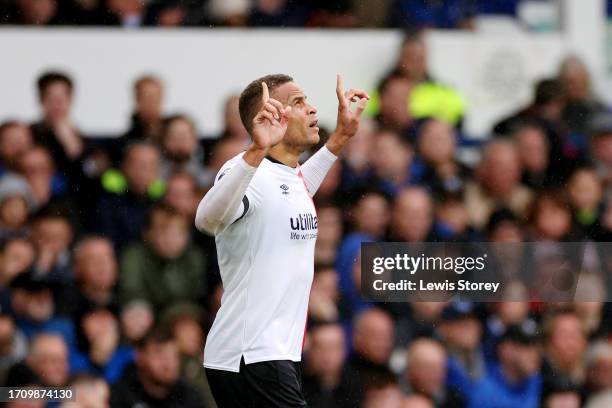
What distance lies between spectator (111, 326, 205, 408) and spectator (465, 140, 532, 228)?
210 centimetres

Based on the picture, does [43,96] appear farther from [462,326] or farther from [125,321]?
[462,326]

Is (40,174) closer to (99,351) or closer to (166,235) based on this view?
(166,235)

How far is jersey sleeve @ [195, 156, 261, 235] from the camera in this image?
4.13 metres

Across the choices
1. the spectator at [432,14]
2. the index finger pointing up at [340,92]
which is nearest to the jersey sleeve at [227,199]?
the index finger pointing up at [340,92]

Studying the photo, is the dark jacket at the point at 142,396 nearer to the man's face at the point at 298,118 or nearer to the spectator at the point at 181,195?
the spectator at the point at 181,195

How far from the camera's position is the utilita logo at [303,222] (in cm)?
451

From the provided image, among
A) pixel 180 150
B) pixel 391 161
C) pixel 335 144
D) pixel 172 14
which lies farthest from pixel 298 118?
pixel 172 14

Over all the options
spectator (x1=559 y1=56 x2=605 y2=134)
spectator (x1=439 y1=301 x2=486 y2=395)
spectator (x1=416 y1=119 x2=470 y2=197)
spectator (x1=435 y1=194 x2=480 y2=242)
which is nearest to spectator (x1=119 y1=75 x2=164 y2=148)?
spectator (x1=416 y1=119 x2=470 y2=197)

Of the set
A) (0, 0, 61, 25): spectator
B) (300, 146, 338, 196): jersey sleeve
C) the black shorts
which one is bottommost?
the black shorts

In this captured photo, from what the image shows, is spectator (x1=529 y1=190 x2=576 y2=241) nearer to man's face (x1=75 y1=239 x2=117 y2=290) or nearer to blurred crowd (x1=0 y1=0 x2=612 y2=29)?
blurred crowd (x1=0 y1=0 x2=612 y2=29)

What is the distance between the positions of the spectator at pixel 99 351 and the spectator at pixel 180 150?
92cm

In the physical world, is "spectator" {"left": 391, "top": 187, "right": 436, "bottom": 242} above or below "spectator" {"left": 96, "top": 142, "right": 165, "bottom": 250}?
below

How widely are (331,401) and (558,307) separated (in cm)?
170

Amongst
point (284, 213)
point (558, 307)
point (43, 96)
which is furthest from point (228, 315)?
point (558, 307)
